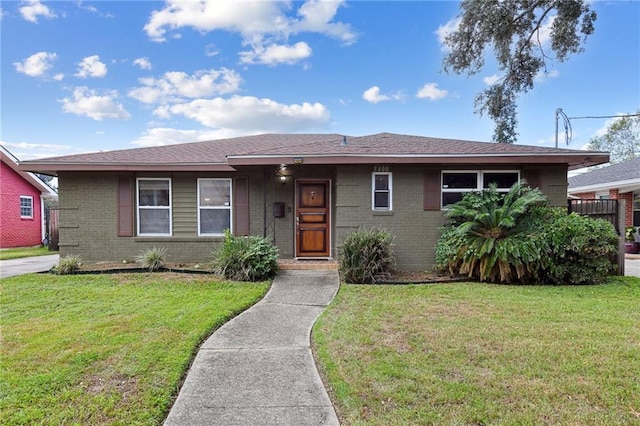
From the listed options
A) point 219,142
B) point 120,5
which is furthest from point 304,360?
point 120,5

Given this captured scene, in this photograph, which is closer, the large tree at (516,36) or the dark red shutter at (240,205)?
the dark red shutter at (240,205)

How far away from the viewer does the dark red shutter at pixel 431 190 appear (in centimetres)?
816

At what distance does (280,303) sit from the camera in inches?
222

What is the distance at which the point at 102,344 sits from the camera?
3.75 meters

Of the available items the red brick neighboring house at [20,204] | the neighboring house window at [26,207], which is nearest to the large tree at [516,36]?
the red brick neighboring house at [20,204]

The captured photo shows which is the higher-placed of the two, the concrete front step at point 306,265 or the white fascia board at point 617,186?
the white fascia board at point 617,186

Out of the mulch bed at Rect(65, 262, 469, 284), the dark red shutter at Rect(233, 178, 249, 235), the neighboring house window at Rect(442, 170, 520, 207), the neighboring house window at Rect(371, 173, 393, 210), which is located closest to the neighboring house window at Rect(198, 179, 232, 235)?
the dark red shutter at Rect(233, 178, 249, 235)

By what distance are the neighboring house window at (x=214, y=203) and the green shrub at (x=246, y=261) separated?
1777 millimetres

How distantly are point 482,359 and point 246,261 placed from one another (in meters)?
4.93

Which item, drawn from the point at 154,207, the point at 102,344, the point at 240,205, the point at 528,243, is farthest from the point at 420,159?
the point at 154,207

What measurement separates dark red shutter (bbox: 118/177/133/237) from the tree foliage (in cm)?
3556

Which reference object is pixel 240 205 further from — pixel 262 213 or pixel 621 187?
pixel 621 187

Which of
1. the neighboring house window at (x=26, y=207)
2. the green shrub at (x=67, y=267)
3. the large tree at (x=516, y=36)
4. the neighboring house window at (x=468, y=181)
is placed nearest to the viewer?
the green shrub at (x=67, y=267)

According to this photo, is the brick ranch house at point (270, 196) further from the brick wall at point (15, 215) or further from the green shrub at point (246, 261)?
the brick wall at point (15, 215)
